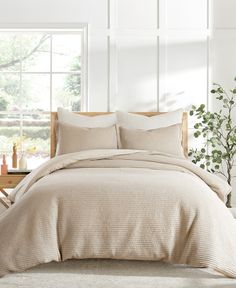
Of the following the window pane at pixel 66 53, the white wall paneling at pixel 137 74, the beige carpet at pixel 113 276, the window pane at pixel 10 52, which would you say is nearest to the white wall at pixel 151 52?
the white wall paneling at pixel 137 74

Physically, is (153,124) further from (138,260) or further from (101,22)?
(138,260)

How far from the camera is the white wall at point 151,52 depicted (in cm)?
651

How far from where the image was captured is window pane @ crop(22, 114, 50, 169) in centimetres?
660

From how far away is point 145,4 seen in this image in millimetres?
6520

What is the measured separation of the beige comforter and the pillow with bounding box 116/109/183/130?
84.3 inches

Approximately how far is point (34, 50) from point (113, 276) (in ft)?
11.9

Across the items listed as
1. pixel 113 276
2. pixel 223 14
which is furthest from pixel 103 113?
pixel 113 276

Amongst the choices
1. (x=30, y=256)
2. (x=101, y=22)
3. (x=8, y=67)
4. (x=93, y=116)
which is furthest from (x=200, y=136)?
(x=30, y=256)

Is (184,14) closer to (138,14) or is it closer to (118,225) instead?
Answer: (138,14)

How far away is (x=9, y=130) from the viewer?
662 cm

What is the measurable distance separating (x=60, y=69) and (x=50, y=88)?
23 centimetres

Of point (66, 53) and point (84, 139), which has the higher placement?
point (66, 53)

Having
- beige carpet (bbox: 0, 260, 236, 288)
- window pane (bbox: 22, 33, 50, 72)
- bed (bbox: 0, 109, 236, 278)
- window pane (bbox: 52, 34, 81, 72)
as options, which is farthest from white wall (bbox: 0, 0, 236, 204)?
beige carpet (bbox: 0, 260, 236, 288)

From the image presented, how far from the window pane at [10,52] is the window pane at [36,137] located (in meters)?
0.54
